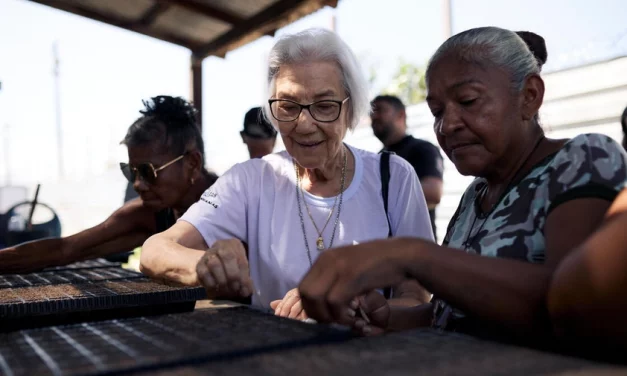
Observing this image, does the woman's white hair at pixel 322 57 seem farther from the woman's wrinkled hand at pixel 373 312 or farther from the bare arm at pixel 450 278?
the bare arm at pixel 450 278

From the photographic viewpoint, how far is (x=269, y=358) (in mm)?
790

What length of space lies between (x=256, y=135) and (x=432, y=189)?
169 cm

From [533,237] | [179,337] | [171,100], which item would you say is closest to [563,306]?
[533,237]

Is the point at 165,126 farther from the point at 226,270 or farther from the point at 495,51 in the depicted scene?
the point at 495,51

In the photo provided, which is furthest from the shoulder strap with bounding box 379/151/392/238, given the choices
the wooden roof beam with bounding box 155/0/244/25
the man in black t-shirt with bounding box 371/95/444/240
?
the wooden roof beam with bounding box 155/0/244/25

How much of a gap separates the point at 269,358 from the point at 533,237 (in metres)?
0.77

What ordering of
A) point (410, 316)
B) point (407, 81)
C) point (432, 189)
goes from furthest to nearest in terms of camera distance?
point (407, 81) < point (432, 189) < point (410, 316)

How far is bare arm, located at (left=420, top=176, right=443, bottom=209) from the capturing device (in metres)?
4.49

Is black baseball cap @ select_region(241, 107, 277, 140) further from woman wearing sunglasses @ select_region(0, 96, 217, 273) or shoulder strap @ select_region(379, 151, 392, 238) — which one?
shoulder strap @ select_region(379, 151, 392, 238)

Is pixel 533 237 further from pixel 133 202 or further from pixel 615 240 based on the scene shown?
pixel 133 202

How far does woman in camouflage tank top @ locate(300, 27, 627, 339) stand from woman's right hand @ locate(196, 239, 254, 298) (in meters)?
0.33

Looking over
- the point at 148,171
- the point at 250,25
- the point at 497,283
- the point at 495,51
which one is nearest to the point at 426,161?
the point at 250,25

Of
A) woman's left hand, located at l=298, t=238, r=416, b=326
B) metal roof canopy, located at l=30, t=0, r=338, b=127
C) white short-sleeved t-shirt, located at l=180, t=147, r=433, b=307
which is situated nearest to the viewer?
woman's left hand, located at l=298, t=238, r=416, b=326

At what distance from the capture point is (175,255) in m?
1.95
